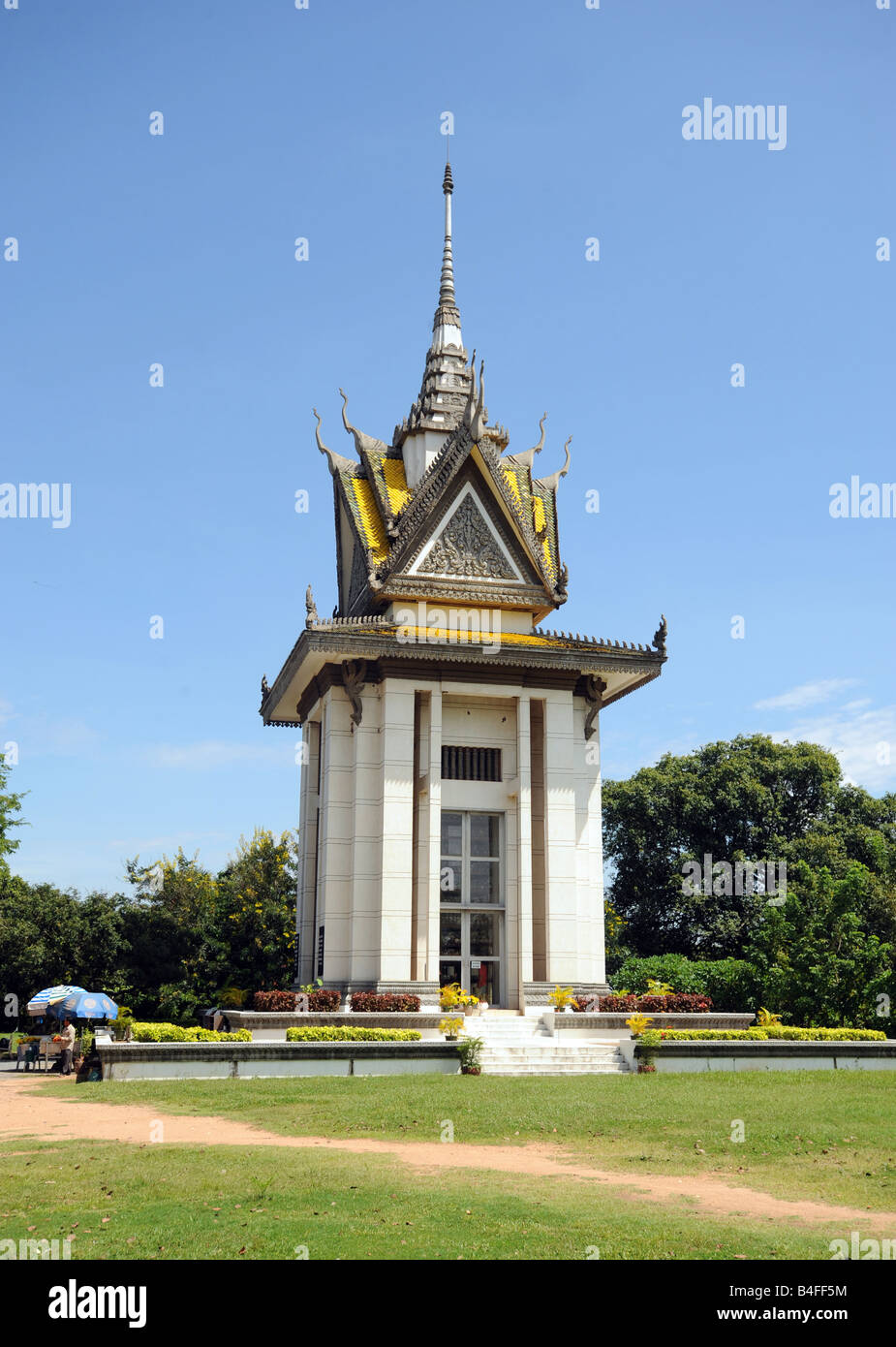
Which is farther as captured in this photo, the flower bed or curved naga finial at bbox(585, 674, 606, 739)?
curved naga finial at bbox(585, 674, 606, 739)

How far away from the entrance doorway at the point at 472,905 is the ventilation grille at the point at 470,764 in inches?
35.6

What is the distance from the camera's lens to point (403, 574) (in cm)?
3112

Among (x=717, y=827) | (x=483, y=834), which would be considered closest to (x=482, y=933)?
(x=483, y=834)

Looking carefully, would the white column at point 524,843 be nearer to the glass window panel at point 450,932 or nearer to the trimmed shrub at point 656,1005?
the glass window panel at point 450,932

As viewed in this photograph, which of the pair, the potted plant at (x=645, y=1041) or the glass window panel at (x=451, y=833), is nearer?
the potted plant at (x=645, y=1041)

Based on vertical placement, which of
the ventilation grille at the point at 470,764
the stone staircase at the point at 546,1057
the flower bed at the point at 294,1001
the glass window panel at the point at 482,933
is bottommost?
the stone staircase at the point at 546,1057

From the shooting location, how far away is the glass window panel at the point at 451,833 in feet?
98.0

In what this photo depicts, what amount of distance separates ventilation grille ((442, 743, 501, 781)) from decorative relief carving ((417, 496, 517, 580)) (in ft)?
15.5

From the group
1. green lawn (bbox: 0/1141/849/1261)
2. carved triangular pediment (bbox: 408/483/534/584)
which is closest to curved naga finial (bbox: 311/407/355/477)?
carved triangular pediment (bbox: 408/483/534/584)

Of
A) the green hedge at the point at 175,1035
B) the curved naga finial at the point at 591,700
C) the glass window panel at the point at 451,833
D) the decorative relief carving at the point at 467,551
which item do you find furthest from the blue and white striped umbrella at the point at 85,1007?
the curved naga finial at the point at 591,700

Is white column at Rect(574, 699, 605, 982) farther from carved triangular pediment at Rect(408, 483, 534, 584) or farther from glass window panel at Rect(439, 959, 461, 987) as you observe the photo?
carved triangular pediment at Rect(408, 483, 534, 584)

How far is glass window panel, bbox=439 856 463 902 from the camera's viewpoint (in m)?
29.5

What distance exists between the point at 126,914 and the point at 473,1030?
14.8 metres
